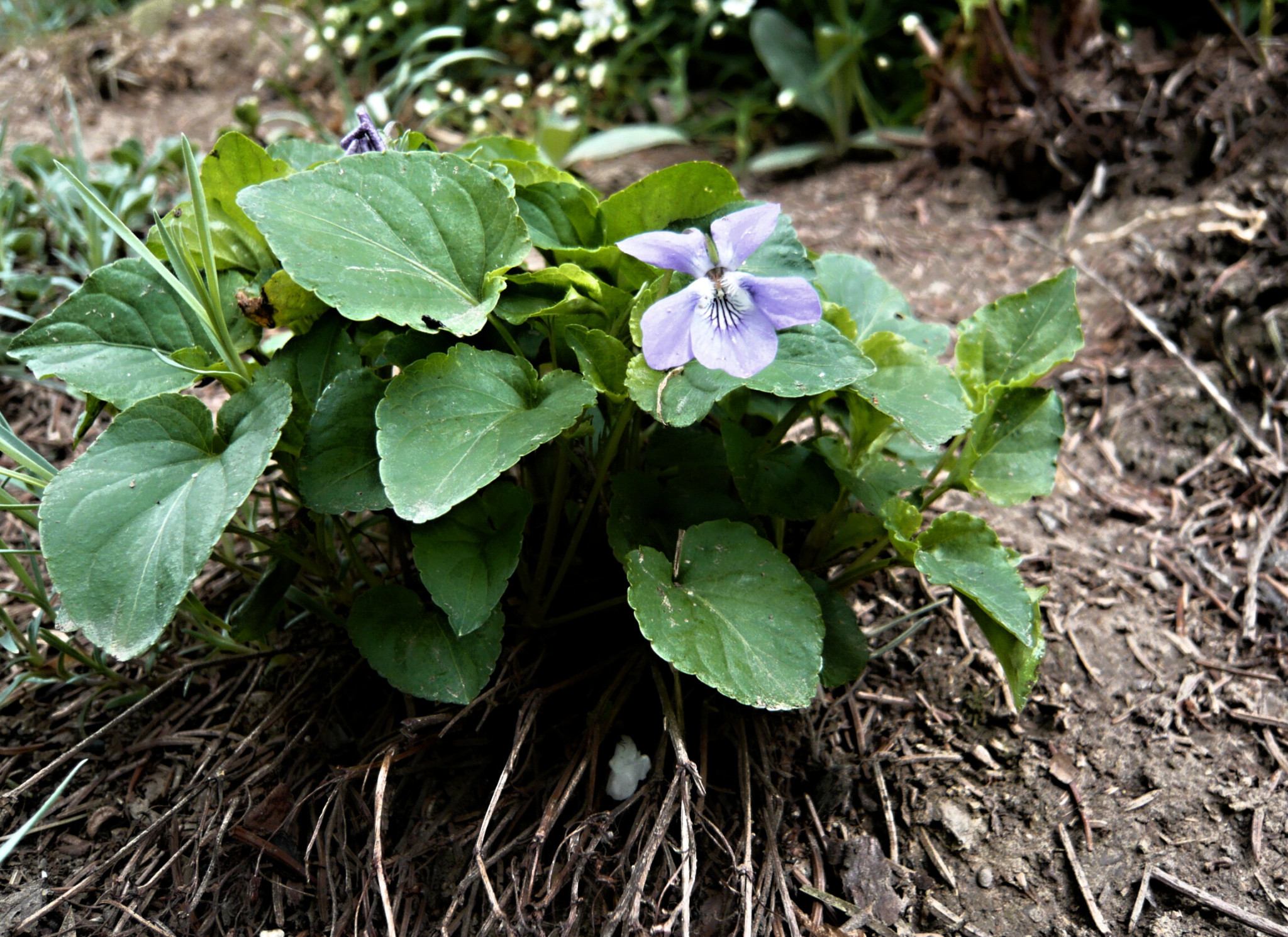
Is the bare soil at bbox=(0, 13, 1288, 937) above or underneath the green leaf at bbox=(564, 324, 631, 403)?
underneath

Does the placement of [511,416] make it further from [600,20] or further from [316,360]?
[600,20]

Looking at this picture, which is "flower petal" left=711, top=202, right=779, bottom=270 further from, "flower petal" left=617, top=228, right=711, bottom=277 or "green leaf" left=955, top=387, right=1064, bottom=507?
"green leaf" left=955, top=387, right=1064, bottom=507

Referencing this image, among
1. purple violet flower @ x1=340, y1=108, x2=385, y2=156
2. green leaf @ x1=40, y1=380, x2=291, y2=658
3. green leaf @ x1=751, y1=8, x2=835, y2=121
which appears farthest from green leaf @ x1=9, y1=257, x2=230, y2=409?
green leaf @ x1=751, y1=8, x2=835, y2=121

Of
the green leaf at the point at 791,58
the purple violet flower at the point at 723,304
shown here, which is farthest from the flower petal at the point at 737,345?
the green leaf at the point at 791,58

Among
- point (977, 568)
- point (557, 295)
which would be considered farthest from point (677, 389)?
point (977, 568)

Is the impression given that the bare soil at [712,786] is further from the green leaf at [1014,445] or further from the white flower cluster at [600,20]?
the white flower cluster at [600,20]

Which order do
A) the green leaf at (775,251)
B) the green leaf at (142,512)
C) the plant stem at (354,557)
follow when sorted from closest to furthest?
the green leaf at (142,512) < the green leaf at (775,251) < the plant stem at (354,557)

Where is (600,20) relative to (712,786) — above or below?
above
